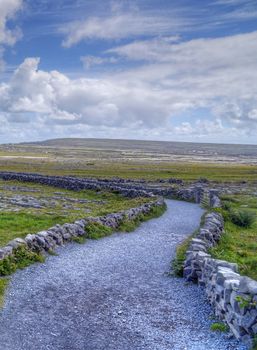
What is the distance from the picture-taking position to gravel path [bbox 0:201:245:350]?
10891 millimetres

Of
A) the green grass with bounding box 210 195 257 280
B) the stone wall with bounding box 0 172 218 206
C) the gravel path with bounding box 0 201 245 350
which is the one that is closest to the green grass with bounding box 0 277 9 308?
the gravel path with bounding box 0 201 245 350

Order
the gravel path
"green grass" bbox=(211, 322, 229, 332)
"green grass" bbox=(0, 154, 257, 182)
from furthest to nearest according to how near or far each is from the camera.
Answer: "green grass" bbox=(0, 154, 257, 182) → "green grass" bbox=(211, 322, 229, 332) → the gravel path

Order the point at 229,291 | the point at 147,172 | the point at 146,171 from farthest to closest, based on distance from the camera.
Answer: the point at 146,171 < the point at 147,172 < the point at 229,291

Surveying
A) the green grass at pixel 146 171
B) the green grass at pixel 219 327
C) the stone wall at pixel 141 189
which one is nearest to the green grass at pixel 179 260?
the green grass at pixel 219 327

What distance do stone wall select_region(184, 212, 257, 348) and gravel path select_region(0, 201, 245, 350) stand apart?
402 mm

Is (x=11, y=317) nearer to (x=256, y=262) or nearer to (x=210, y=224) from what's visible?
(x=256, y=262)

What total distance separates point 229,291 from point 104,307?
414cm

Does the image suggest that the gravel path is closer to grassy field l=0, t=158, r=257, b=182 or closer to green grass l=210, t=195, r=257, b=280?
green grass l=210, t=195, r=257, b=280

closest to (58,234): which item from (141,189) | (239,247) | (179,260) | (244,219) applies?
(179,260)

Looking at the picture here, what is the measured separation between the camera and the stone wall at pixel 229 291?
1022cm

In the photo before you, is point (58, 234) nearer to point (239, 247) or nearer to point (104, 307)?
point (104, 307)

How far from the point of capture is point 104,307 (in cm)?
1325

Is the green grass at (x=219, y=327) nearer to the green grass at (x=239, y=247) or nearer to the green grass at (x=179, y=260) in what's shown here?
the green grass at (x=239, y=247)

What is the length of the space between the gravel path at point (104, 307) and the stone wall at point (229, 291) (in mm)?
402
